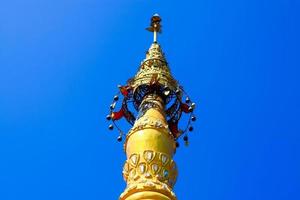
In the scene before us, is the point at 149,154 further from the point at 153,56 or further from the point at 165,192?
the point at 153,56

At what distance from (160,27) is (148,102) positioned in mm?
3448

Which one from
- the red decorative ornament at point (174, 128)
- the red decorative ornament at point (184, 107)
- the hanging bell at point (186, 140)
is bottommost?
the hanging bell at point (186, 140)

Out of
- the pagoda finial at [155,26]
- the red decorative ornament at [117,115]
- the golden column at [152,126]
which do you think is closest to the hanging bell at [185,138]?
the golden column at [152,126]

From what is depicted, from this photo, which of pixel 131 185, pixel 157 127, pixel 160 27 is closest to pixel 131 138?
pixel 157 127

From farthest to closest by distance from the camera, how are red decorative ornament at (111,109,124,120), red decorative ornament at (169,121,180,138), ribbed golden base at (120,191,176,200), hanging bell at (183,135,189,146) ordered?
1. red decorative ornament at (111,109,124,120)
2. red decorative ornament at (169,121,180,138)
3. hanging bell at (183,135,189,146)
4. ribbed golden base at (120,191,176,200)

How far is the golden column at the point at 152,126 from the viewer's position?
12.9 metres

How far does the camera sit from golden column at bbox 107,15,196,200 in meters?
12.9

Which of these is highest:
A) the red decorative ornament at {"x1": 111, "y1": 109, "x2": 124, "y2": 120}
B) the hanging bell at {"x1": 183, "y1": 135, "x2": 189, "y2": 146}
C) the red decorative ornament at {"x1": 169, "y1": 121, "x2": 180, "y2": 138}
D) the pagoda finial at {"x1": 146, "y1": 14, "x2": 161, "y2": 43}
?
the pagoda finial at {"x1": 146, "y1": 14, "x2": 161, "y2": 43}

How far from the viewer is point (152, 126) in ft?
46.2

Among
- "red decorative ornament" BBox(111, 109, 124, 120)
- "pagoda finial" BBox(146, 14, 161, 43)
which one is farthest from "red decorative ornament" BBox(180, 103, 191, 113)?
"pagoda finial" BBox(146, 14, 161, 43)

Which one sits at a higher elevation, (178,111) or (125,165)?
(178,111)

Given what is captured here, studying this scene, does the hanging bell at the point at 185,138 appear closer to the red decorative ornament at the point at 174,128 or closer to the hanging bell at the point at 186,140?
the hanging bell at the point at 186,140

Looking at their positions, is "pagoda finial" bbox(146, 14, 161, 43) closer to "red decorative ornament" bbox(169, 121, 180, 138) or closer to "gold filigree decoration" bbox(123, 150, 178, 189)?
"red decorative ornament" bbox(169, 121, 180, 138)

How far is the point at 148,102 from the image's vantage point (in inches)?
617
